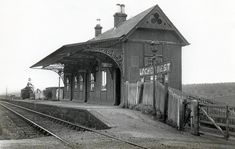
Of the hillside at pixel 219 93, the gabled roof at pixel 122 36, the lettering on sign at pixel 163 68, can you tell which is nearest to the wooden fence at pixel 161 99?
the lettering on sign at pixel 163 68

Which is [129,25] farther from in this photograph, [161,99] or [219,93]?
[219,93]

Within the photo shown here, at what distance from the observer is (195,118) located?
12.6 m

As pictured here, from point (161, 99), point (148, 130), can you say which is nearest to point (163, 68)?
point (161, 99)

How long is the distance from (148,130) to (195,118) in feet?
5.71

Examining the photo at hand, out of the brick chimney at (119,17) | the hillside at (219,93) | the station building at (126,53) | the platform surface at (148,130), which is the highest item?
the brick chimney at (119,17)

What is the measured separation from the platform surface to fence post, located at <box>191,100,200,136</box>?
25 centimetres

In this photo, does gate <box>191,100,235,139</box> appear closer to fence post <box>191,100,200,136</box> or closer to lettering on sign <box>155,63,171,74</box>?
fence post <box>191,100,200,136</box>

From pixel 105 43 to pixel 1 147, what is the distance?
1340 cm

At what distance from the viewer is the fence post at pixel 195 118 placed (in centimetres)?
1247

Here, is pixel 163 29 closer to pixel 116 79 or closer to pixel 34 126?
pixel 116 79

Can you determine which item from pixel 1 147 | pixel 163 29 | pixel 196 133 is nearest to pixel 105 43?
pixel 163 29

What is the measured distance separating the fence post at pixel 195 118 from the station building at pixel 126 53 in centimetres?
663

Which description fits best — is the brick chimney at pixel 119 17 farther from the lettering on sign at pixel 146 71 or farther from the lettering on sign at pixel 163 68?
the lettering on sign at pixel 163 68

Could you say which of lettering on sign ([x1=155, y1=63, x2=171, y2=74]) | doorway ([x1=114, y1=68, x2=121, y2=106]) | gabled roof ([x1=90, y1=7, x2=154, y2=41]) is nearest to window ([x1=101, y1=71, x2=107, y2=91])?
doorway ([x1=114, y1=68, x2=121, y2=106])
